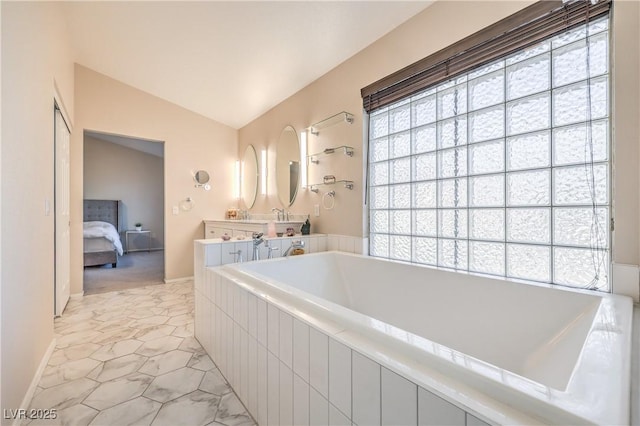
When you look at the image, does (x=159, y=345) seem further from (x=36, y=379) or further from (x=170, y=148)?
(x=170, y=148)

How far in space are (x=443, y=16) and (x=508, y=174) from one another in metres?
1.14

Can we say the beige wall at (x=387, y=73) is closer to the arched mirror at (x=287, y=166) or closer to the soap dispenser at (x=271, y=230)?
the arched mirror at (x=287, y=166)

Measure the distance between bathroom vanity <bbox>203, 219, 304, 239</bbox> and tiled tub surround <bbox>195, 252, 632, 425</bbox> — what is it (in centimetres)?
70

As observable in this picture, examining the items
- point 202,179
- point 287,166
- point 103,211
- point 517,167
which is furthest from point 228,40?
point 103,211

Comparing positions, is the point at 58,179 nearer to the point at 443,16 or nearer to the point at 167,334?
the point at 167,334

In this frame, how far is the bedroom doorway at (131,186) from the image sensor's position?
20.9 ft

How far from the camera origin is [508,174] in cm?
163

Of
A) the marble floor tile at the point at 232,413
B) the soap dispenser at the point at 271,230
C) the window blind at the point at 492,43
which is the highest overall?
the window blind at the point at 492,43

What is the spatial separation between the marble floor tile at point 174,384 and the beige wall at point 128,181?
633cm

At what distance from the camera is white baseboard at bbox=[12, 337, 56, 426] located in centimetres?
141

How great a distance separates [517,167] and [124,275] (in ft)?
16.6

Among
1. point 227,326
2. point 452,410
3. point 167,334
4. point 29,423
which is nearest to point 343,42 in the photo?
point 227,326

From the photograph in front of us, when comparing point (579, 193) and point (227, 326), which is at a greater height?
point (579, 193)

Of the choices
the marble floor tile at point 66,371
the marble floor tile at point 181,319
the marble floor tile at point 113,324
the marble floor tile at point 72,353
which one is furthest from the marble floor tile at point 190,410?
the marble floor tile at point 113,324
